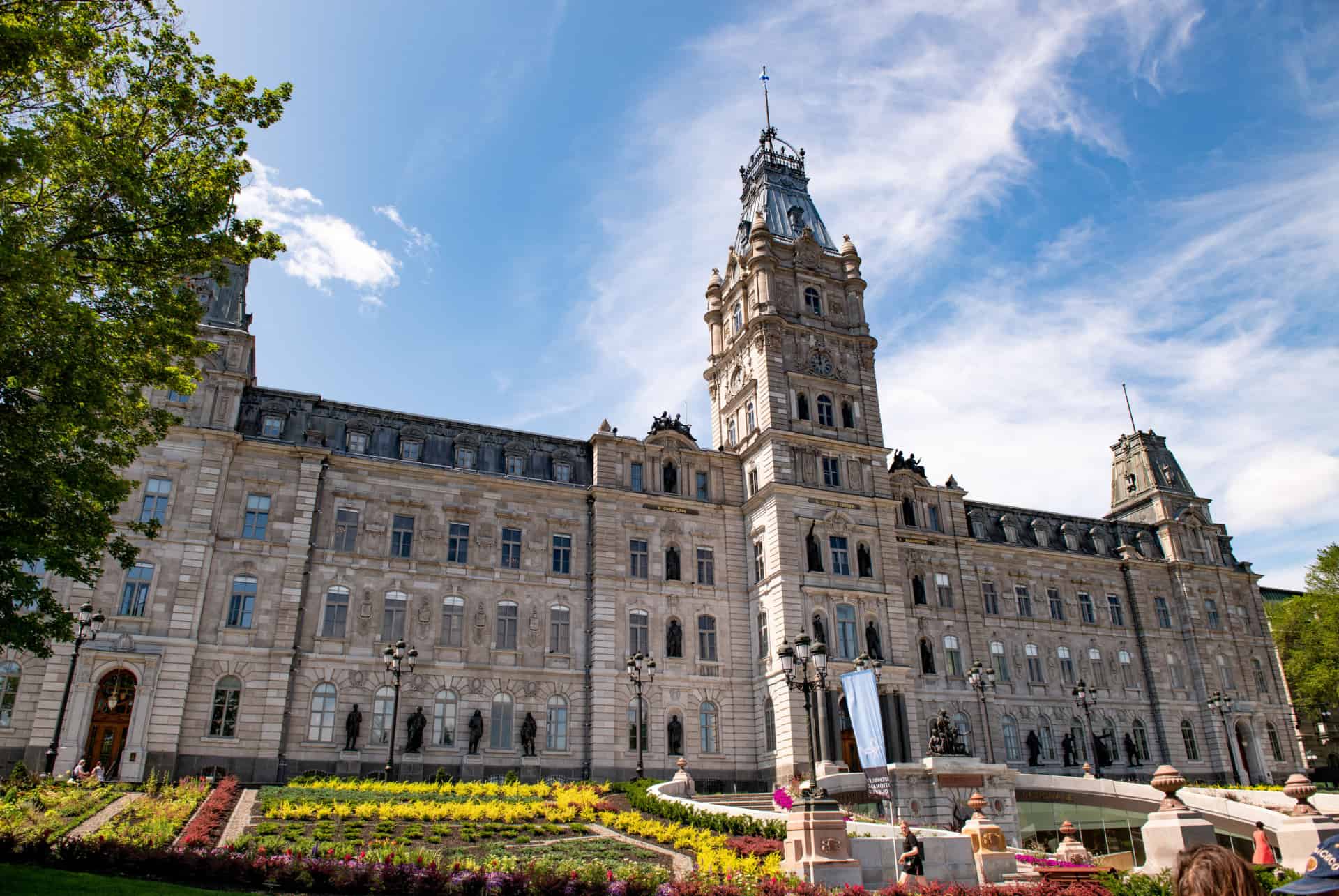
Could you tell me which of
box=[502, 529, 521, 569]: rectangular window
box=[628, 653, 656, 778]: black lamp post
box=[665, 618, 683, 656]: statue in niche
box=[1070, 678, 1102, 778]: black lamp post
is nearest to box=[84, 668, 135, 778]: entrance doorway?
box=[502, 529, 521, 569]: rectangular window

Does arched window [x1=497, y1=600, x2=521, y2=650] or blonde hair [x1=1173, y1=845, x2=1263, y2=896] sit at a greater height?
arched window [x1=497, y1=600, x2=521, y2=650]

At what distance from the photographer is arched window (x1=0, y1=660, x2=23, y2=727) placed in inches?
1297

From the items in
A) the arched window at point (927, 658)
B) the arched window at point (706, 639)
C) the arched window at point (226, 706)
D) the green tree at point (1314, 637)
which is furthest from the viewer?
the green tree at point (1314, 637)

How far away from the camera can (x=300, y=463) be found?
4022 cm

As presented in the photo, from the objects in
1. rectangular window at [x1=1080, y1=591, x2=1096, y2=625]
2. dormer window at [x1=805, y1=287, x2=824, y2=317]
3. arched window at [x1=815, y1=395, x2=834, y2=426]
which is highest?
dormer window at [x1=805, y1=287, x2=824, y2=317]

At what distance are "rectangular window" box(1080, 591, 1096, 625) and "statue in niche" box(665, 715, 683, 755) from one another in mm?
29432

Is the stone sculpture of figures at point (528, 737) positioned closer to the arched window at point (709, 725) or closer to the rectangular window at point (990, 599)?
the arched window at point (709, 725)

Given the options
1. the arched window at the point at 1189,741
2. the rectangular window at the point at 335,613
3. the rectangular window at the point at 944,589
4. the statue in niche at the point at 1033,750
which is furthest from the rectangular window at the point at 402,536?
the arched window at the point at 1189,741

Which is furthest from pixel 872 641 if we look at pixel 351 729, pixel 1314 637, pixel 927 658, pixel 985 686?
pixel 1314 637

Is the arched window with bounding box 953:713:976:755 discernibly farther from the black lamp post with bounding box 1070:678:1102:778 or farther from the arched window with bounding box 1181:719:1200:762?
the arched window with bounding box 1181:719:1200:762

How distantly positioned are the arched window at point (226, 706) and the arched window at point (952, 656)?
117 ft

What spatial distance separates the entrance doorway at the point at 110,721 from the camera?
110 feet

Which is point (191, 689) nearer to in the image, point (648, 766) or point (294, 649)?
point (294, 649)

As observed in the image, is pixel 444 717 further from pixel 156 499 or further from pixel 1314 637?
pixel 1314 637
